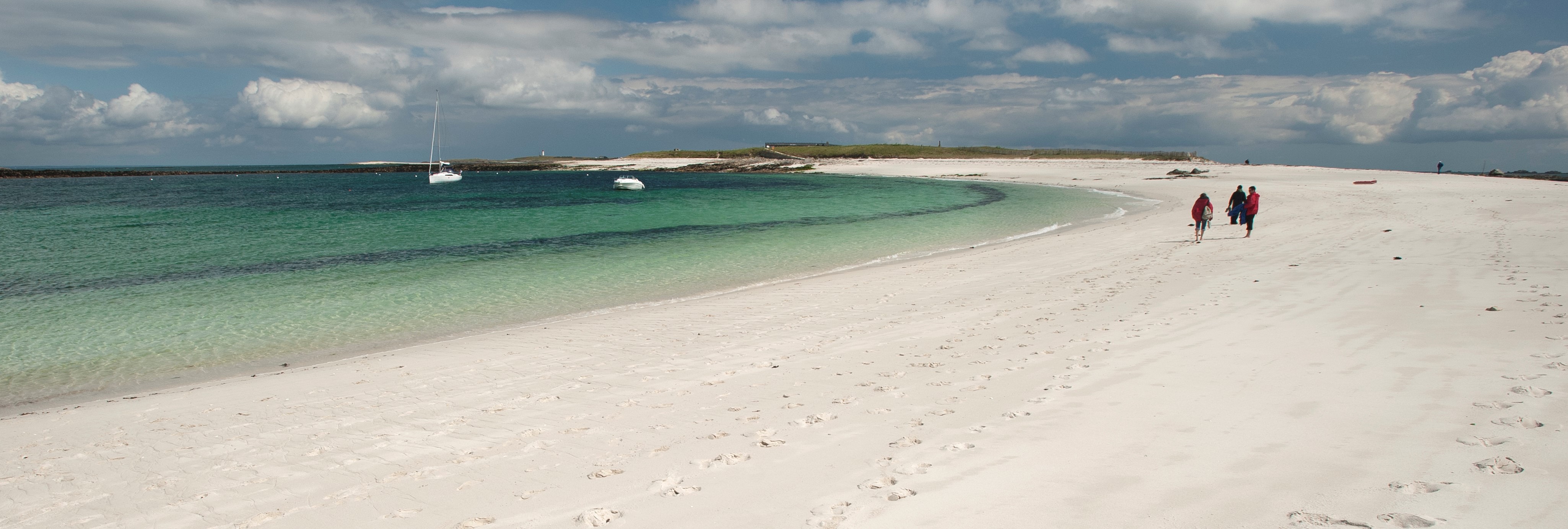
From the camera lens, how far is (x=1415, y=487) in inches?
165

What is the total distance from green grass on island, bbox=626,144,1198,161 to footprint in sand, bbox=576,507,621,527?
335 feet

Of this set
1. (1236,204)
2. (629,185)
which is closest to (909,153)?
(629,185)

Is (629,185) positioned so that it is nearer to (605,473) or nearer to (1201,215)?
(1201,215)

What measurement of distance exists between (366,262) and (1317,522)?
22.8 m

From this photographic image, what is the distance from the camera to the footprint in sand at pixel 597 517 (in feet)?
14.6

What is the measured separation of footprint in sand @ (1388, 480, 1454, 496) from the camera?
411 centimetres

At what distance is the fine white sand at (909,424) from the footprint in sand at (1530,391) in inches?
1.3

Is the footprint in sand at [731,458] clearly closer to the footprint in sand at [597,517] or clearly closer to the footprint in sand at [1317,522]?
the footprint in sand at [597,517]

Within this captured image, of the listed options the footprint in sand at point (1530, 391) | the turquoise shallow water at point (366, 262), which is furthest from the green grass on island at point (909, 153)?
the footprint in sand at point (1530, 391)

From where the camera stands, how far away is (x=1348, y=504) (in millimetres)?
4035

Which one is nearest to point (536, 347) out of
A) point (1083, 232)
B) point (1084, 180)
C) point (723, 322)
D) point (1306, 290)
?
point (723, 322)

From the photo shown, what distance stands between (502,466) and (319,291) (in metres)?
13.3

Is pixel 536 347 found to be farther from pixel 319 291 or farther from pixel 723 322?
pixel 319 291

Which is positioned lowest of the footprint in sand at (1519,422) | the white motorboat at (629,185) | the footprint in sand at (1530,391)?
the footprint in sand at (1519,422)
